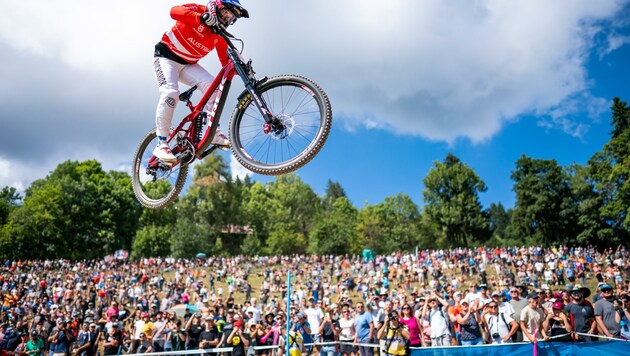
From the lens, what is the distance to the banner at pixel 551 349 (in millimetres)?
9078

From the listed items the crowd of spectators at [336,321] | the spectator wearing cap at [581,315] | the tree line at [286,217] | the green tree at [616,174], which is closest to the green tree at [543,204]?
the tree line at [286,217]

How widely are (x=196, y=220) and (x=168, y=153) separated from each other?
235ft

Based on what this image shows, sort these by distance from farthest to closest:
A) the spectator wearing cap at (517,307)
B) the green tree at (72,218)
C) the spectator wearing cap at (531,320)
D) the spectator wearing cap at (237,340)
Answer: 1. the green tree at (72,218)
2. the spectator wearing cap at (237,340)
3. the spectator wearing cap at (517,307)
4. the spectator wearing cap at (531,320)

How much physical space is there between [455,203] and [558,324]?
78.6m

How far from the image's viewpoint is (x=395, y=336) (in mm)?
11031

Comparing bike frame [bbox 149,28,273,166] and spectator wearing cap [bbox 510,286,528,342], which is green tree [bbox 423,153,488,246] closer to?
spectator wearing cap [bbox 510,286,528,342]

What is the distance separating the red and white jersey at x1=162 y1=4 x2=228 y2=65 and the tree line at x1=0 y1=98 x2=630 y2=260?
55.8 m

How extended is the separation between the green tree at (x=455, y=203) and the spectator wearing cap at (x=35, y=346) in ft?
250

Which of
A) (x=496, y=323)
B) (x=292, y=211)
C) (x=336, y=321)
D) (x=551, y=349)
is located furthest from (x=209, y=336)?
(x=292, y=211)

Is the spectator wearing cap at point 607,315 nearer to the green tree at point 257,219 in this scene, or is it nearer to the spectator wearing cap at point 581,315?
the spectator wearing cap at point 581,315

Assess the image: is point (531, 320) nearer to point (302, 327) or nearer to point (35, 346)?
point (302, 327)

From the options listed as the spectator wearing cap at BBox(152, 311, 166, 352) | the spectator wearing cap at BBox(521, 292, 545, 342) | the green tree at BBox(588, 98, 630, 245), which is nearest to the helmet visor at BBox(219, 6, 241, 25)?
the spectator wearing cap at BBox(521, 292, 545, 342)

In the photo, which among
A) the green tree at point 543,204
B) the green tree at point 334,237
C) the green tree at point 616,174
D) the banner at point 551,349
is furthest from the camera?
the green tree at point 543,204

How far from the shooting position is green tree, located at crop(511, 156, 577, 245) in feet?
244
